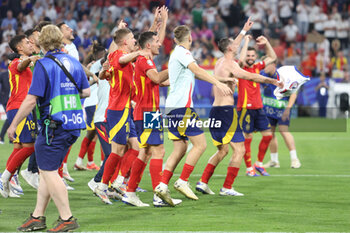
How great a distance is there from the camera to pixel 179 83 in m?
8.81

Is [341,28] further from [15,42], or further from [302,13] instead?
[15,42]

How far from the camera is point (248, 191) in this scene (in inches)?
399

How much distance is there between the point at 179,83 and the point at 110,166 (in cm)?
147

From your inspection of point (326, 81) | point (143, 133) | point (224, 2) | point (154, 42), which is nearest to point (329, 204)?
point (143, 133)

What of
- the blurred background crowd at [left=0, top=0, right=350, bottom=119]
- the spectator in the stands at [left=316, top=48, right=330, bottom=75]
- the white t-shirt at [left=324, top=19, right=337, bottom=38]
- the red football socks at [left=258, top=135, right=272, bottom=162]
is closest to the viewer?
the red football socks at [left=258, top=135, right=272, bottom=162]

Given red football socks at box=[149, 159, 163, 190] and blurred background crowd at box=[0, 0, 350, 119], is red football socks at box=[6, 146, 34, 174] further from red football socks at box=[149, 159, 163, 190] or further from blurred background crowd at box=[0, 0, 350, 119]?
blurred background crowd at box=[0, 0, 350, 119]

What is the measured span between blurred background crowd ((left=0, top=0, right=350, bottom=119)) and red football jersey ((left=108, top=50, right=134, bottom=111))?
58.0 feet

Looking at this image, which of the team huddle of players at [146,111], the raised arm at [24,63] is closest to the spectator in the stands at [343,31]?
the team huddle of players at [146,111]

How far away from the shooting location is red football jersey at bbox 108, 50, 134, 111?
8.92m

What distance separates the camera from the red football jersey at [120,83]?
8.92m

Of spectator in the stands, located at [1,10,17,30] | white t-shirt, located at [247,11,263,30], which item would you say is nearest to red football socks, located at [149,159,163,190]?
white t-shirt, located at [247,11,263,30]

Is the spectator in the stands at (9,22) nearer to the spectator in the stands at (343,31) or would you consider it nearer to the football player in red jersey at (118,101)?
the spectator in the stands at (343,31)

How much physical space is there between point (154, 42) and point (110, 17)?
20.5 meters

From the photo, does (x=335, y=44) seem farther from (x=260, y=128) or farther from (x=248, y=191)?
(x=248, y=191)
